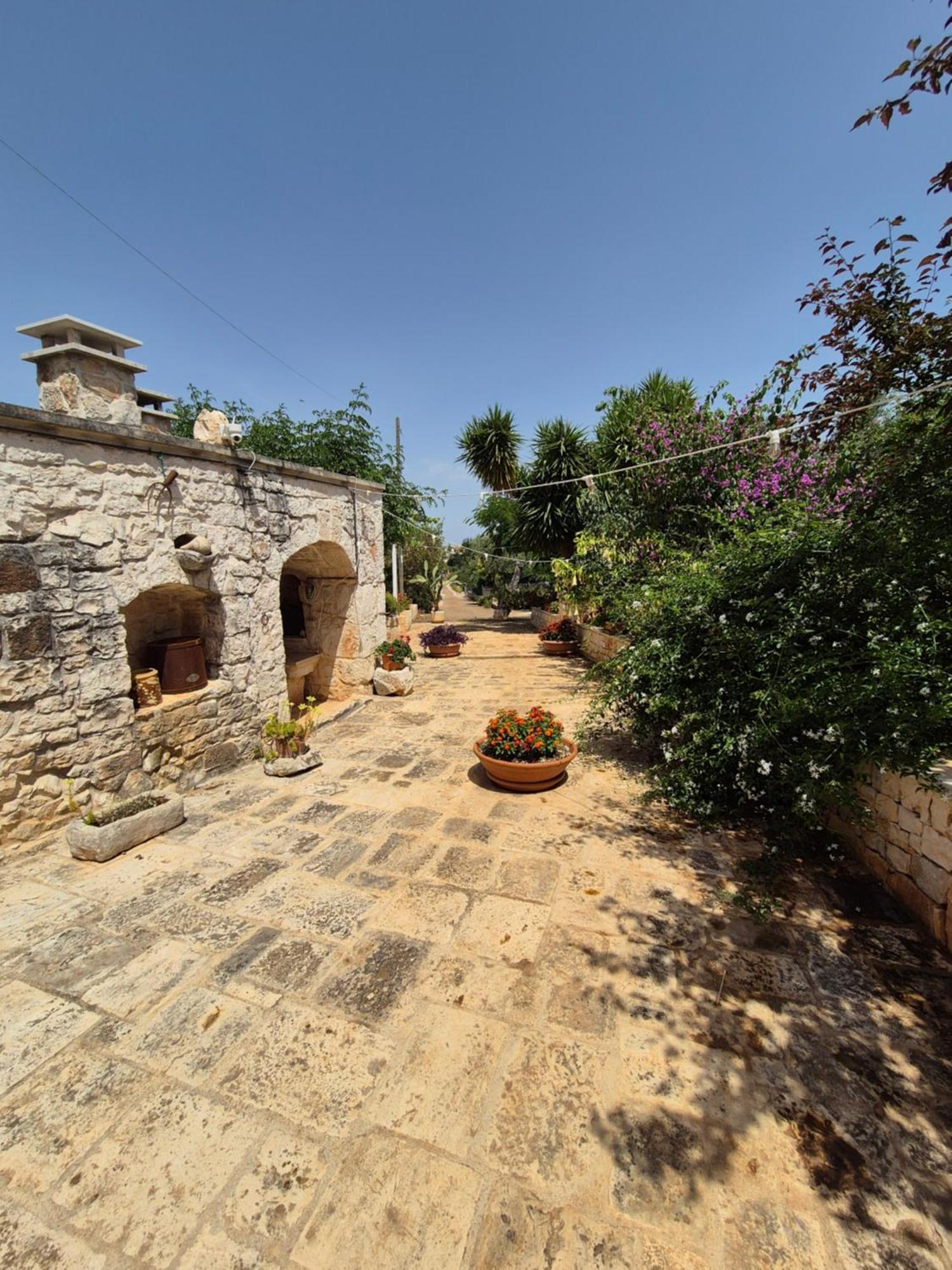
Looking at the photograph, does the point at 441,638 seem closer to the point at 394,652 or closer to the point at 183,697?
the point at 394,652

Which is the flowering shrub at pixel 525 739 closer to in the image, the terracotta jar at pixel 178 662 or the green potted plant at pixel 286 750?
the green potted plant at pixel 286 750

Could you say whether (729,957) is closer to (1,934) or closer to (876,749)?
(876,749)

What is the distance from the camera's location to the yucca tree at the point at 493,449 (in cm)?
1512

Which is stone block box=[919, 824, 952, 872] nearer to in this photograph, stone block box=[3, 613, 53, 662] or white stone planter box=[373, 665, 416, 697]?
stone block box=[3, 613, 53, 662]

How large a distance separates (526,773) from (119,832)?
3058 mm

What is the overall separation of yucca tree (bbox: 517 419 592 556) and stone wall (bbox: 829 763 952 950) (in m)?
10.7

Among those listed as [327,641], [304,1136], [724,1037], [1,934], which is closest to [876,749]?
[724,1037]

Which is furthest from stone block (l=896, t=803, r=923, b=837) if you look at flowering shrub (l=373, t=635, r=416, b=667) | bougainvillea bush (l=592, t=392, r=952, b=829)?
flowering shrub (l=373, t=635, r=416, b=667)

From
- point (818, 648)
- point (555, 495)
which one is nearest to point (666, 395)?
point (555, 495)

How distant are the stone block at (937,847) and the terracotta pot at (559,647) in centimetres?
903

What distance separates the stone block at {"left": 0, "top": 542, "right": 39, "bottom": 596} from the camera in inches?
133

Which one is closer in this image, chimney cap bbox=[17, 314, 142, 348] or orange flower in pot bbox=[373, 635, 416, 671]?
chimney cap bbox=[17, 314, 142, 348]

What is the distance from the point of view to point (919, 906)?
2.73m

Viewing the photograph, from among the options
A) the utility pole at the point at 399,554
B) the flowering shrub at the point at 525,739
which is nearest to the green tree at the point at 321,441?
the utility pole at the point at 399,554
